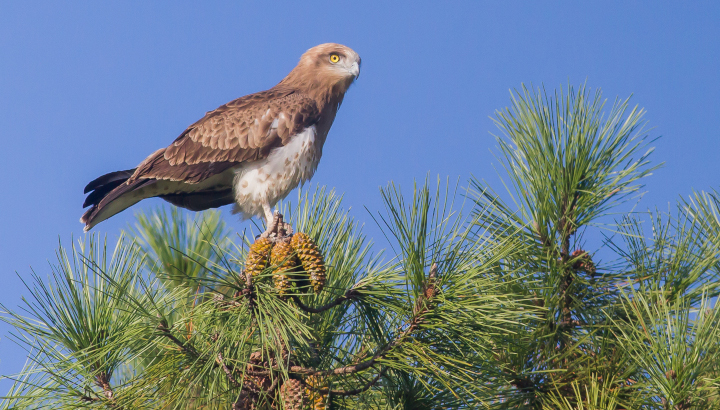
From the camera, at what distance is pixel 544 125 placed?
138 inches

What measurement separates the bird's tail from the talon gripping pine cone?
8.69 ft

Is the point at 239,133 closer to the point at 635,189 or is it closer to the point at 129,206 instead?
the point at 129,206

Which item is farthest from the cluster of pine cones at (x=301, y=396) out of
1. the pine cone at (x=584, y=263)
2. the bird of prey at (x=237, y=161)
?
the bird of prey at (x=237, y=161)

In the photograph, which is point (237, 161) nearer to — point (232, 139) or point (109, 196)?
point (232, 139)

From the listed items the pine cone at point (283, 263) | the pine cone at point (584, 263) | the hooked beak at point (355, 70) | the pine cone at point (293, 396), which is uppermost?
the hooked beak at point (355, 70)

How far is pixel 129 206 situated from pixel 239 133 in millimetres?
1097

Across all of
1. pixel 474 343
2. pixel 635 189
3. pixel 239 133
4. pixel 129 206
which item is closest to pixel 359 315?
pixel 474 343

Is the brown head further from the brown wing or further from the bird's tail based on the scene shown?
the bird's tail

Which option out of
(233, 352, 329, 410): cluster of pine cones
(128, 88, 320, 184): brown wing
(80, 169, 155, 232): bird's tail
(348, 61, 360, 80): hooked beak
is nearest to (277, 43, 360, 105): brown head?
(348, 61, 360, 80): hooked beak

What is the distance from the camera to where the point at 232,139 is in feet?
17.4

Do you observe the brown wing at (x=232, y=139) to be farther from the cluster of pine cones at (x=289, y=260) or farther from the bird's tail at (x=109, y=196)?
the cluster of pine cones at (x=289, y=260)

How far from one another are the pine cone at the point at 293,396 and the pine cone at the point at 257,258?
0.52m

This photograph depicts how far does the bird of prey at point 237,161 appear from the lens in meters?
5.11

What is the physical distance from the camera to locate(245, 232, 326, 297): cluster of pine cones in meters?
2.88
